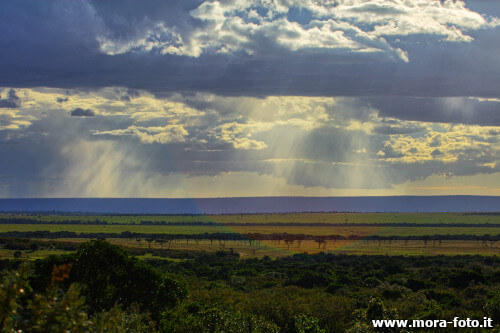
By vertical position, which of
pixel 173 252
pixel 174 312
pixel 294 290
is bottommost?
pixel 174 312

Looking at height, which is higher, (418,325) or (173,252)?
(173,252)

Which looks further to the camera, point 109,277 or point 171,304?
point 171,304

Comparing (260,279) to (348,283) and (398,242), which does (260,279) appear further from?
(398,242)

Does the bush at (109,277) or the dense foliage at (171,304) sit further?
the bush at (109,277)

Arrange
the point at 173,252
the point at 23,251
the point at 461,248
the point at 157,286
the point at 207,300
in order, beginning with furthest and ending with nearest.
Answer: the point at 461,248 < the point at 173,252 < the point at 23,251 < the point at 207,300 < the point at 157,286

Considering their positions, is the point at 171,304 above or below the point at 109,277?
below

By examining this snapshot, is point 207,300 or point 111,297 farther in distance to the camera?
point 207,300

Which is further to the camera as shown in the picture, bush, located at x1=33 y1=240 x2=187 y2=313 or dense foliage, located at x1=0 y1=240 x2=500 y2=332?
bush, located at x1=33 y1=240 x2=187 y2=313

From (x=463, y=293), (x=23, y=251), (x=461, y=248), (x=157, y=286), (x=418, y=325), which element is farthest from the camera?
(x=461, y=248)

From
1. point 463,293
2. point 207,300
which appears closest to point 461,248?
point 463,293

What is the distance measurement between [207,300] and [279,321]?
8755 millimetres

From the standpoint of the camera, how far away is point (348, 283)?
210ft

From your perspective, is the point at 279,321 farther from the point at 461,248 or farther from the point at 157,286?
the point at 461,248

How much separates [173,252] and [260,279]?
2602 inches
